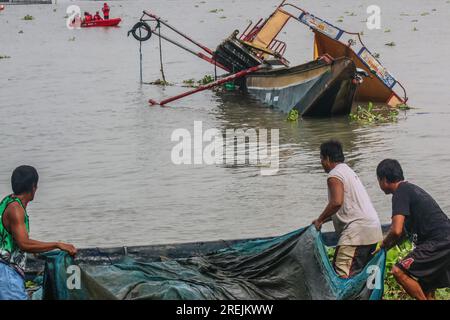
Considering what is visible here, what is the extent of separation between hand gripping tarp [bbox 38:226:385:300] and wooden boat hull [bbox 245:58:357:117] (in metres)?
11.3

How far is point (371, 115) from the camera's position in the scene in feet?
65.4

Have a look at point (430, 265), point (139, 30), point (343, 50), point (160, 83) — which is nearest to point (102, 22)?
point (160, 83)

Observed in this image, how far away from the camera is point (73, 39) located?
163 feet

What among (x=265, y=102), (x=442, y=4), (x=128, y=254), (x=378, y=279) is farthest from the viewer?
(x=442, y=4)

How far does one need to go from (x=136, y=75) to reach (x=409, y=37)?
1642 cm

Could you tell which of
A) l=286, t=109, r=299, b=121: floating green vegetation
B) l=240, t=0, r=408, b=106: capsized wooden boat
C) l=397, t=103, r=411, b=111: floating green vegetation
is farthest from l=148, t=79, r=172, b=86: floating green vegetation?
l=397, t=103, r=411, b=111: floating green vegetation

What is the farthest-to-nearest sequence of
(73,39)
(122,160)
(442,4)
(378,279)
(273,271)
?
(442,4)
(73,39)
(122,160)
(273,271)
(378,279)

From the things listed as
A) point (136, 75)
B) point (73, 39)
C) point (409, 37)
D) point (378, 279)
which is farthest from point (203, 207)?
point (73, 39)

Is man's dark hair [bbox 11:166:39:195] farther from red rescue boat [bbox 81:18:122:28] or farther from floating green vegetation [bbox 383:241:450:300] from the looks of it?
red rescue boat [bbox 81:18:122:28]

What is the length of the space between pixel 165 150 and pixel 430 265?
37.2ft

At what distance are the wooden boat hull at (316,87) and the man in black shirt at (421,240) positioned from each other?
12.2m

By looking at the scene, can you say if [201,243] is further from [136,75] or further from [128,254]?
[136,75]

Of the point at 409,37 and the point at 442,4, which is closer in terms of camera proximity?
the point at 409,37

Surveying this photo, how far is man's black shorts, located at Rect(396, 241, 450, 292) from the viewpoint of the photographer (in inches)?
264
